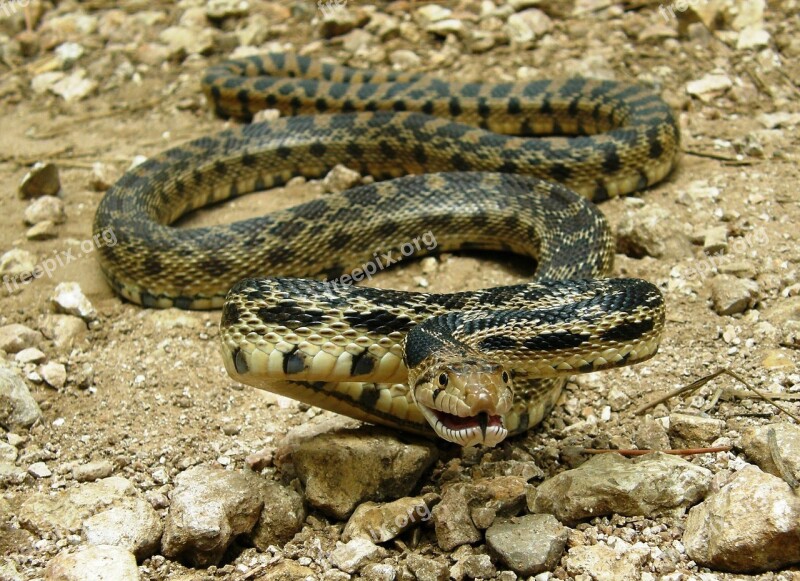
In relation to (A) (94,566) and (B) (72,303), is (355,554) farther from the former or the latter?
(B) (72,303)

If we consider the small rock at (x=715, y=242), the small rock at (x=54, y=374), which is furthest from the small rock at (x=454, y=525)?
the small rock at (x=715, y=242)

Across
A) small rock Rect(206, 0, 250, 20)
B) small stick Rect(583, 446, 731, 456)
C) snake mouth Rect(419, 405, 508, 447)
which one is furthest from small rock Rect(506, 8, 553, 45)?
snake mouth Rect(419, 405, 508, 447)

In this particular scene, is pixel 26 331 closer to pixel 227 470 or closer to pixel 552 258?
pixel 227 470

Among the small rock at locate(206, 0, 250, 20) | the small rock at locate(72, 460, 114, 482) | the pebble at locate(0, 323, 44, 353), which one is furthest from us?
the small rock at locate(206, 0, 250, 20)

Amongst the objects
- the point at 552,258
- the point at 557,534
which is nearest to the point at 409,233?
the point at 552,258

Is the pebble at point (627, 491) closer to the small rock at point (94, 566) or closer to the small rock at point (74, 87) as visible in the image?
the small rock at point (94, 566)

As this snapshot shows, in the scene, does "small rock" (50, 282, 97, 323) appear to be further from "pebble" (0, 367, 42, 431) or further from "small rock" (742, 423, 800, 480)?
"small rock" (742, 423, 800, 480)
